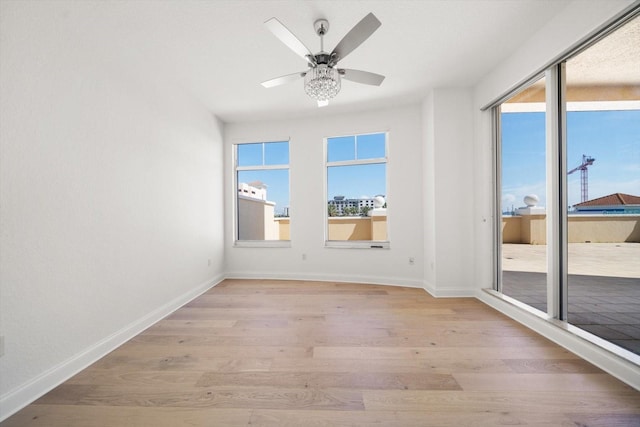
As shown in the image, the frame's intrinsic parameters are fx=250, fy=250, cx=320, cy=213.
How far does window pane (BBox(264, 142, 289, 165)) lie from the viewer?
439 centimetres

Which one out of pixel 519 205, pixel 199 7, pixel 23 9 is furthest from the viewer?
pixel 519 205

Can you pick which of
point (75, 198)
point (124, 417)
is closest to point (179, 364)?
point (124, 417)

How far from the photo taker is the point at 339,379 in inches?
64.6

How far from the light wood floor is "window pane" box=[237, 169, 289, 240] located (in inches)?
81.0

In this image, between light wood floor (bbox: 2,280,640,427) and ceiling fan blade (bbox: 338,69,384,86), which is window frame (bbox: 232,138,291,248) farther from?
ceiling fan blade (bbox: 338,69,384,86)

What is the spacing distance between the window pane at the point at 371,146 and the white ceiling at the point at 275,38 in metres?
0.93

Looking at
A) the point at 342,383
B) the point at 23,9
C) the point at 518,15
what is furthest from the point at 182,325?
the point at 518,15

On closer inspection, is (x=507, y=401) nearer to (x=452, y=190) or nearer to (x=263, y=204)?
(x=452, y=190)

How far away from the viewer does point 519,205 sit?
2.85 meters

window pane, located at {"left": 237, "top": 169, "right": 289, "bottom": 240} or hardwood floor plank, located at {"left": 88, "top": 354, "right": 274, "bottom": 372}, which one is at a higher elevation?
window pane, located at {"left": 237, "top": 169, "right": 289, "bottom": 240}

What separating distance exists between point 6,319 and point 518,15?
4.12 metres

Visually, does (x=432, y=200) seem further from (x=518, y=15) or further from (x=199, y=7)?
(x=199, y=7)

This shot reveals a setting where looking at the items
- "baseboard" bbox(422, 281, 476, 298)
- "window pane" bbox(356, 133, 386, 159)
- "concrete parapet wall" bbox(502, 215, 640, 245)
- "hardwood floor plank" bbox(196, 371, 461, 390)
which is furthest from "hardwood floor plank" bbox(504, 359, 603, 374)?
"window pane" bbox(356, 133, 386, 159)

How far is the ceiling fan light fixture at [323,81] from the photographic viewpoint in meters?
2.04
